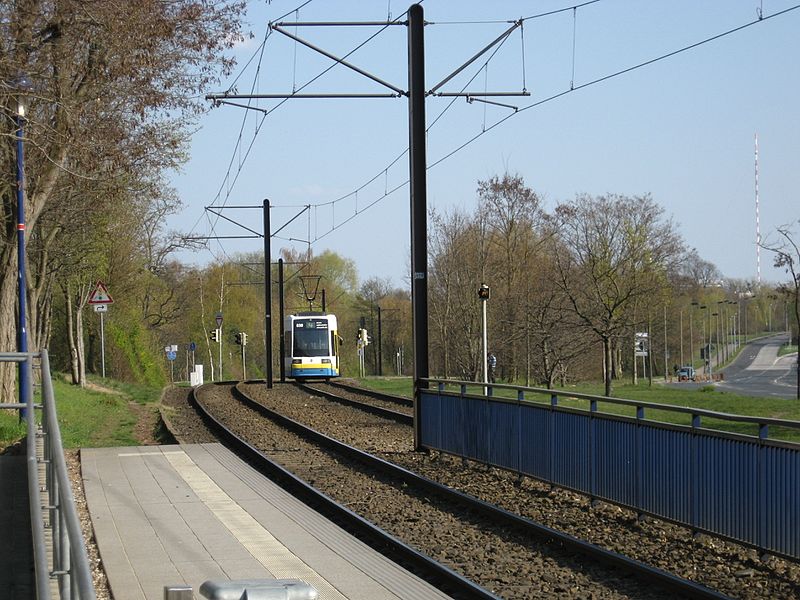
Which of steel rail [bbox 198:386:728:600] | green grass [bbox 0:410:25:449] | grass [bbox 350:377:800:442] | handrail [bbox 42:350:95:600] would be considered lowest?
grass [bbox 350:377:800:442]

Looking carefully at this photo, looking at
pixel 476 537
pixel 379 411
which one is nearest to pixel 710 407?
pixel 379 411

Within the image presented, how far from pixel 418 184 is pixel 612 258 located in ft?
105

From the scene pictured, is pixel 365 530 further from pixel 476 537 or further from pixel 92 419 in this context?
pixel 92 419

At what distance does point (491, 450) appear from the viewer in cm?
1584

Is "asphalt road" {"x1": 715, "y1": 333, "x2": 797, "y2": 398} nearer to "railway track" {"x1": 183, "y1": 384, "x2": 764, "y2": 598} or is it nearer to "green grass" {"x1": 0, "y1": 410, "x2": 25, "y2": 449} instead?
"green grass" {"x1": 0, "y1": 410, "x2": 25, "y2": 449}

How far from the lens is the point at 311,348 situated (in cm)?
4912

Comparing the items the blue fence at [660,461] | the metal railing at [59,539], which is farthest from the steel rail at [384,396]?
the metal railing at [59,539]

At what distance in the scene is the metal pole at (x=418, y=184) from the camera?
19031 mm

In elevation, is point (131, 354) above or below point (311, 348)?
Result: below

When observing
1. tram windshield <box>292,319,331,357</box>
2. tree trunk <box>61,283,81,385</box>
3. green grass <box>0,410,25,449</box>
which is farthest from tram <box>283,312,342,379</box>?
green grass <box>0,410,25,449</box>

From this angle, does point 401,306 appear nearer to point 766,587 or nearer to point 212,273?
point 212,273

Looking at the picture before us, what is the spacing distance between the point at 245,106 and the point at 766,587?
17825 mm

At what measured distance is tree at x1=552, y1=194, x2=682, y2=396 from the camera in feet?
147

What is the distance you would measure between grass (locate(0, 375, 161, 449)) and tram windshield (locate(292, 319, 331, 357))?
358 inches
